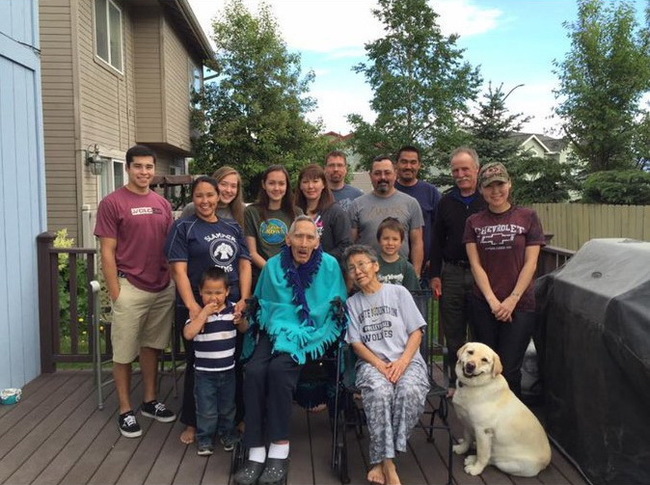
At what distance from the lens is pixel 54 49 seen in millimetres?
8344

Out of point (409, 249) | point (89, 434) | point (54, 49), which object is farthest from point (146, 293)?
point (54, 49)

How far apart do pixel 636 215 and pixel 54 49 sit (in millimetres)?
9823

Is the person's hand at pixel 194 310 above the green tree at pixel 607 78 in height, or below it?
below

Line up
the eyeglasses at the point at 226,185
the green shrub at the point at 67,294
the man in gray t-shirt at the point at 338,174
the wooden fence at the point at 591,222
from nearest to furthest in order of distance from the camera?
the eyeglasses at the point at 226,185 < the man in gray t-shirt at the point at 338,174 < the green shrub at the point at 67,294 < the wooden fence at the point at 591,222

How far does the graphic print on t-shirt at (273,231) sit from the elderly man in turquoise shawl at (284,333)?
42 cm

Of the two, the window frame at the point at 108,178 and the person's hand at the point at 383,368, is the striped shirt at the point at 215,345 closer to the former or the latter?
the person's hand at the point at 383,368

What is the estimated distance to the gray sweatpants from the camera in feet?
8.73

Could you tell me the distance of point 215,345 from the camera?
10.0ft

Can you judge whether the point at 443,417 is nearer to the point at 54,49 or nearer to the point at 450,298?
the point at 450,298

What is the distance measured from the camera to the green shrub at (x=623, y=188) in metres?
10.4

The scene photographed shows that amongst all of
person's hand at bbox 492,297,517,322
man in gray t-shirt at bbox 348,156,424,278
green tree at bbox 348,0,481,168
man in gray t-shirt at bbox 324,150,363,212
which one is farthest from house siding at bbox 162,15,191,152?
person's hand at bbox 492,297,517,322

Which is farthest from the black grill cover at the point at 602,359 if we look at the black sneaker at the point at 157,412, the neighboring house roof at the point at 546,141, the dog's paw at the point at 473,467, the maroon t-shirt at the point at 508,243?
the neighboring house roof at the point at 546,141

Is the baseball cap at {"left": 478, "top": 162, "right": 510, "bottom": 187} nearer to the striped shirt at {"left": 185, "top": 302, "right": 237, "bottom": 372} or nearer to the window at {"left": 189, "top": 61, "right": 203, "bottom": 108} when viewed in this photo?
the striped shirt at {"left": 185, "top": 302, "right": 237, "bottom": 372}

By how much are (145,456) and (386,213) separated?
83.0 inches
